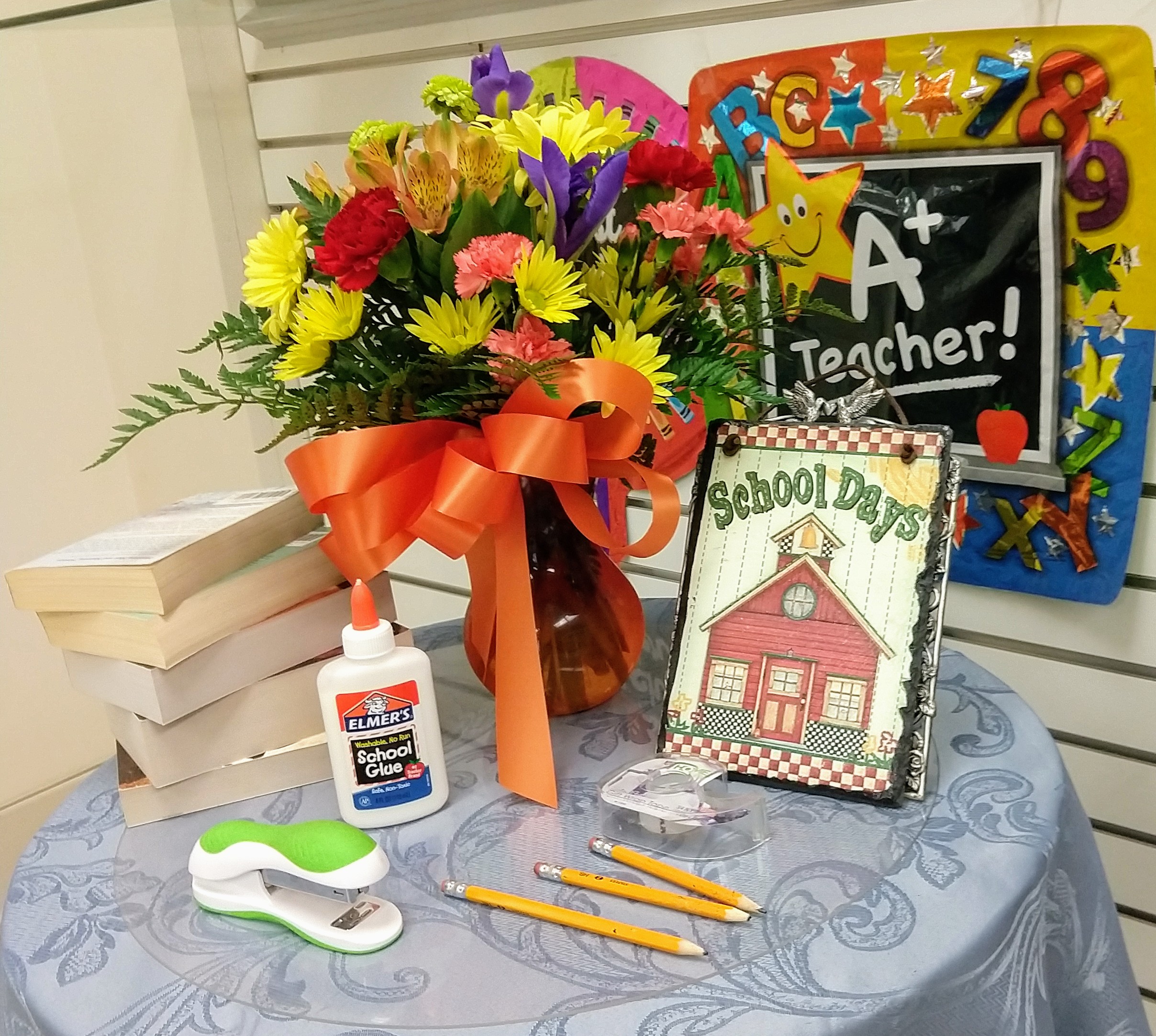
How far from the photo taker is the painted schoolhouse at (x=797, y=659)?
2.53 ft

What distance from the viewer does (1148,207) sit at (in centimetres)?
90

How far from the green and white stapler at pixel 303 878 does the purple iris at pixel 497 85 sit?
1.67 ft

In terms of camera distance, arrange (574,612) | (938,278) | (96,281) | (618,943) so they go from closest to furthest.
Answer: (618,943), (574,612), (938,278), (96,281)

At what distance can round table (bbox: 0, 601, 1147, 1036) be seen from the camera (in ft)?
1.95

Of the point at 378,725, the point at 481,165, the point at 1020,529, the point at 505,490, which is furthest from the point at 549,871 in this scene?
the point at 1020,529

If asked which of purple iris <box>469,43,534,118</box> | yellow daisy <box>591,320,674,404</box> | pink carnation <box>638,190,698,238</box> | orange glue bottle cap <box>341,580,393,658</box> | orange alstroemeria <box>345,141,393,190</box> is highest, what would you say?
purple iris <box>469,43,534,118</box>

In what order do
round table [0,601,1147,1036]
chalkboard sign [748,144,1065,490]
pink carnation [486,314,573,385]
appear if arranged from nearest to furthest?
round table [0,601,1147,1036] < pink carnation [486,314,573,385] < chalkboard sign [748,144,1065,490]

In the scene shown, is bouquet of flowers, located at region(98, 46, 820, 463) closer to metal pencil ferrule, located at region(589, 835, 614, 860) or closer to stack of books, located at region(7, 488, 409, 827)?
stack of books, located at region(7, 488, 409, 827)

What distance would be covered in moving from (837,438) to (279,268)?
42 cm

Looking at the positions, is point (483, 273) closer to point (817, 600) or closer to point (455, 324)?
point (455, 324)

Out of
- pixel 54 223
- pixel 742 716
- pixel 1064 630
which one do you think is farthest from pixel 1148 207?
pixel 54 223

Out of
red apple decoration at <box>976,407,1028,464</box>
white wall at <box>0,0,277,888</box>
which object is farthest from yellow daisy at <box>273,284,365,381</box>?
white wall at <box>0,0,277,888</box>

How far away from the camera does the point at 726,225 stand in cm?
78

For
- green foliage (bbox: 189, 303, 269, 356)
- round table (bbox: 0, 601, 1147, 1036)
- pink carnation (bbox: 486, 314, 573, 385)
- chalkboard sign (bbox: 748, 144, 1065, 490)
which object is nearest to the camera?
round table (bbox: 0, 601, 1147, 1036)
